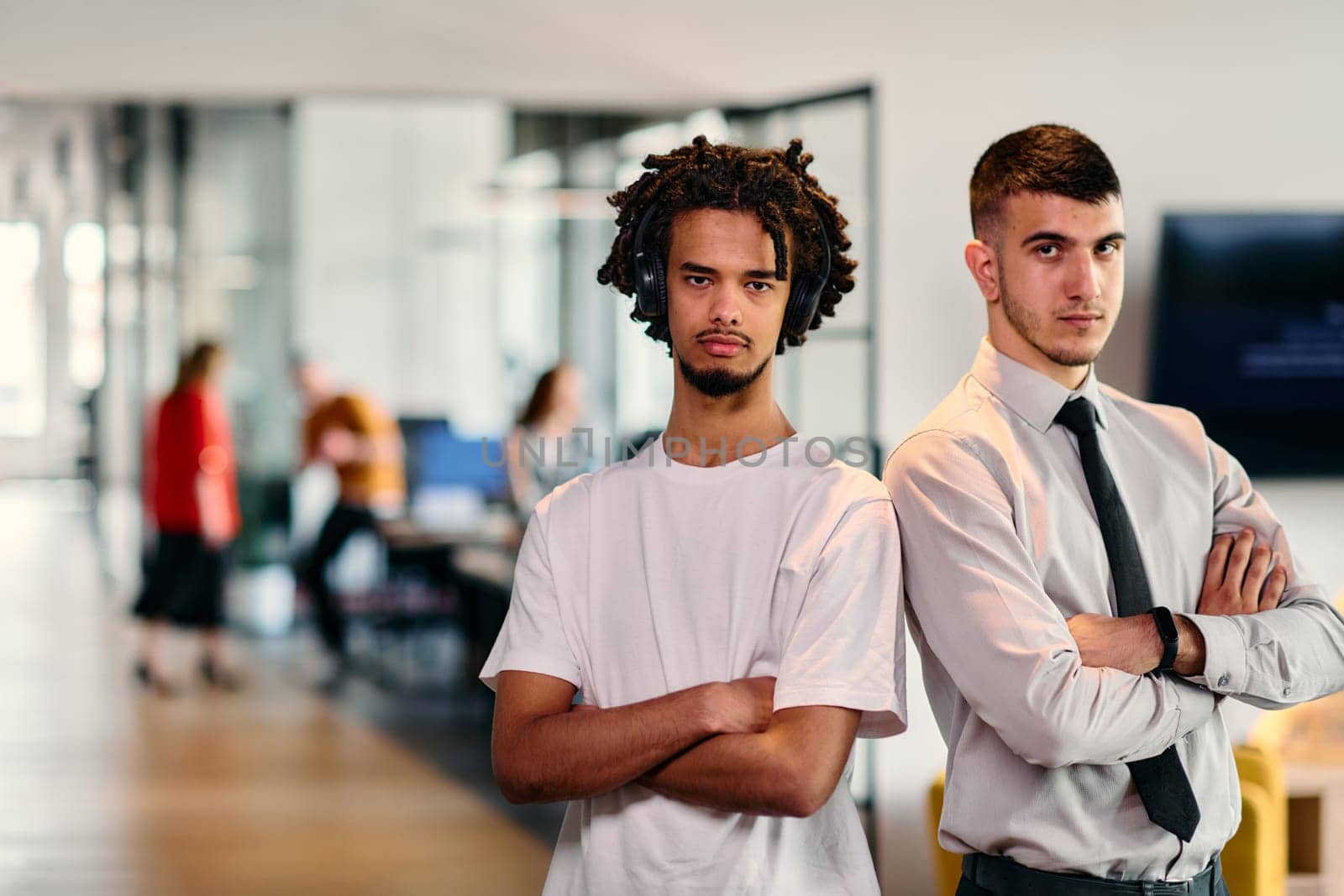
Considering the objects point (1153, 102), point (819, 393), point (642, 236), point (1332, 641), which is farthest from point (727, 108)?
point (1332, 641)

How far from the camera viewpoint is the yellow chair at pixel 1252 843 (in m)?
2.95

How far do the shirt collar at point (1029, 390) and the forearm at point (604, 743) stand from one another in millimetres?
633

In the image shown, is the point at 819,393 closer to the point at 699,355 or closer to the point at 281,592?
the point at 699,355

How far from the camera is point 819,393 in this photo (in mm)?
4188

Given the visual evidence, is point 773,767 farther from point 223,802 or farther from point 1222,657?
point 223,802

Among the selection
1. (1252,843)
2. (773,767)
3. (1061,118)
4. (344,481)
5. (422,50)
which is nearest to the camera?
(773,767)

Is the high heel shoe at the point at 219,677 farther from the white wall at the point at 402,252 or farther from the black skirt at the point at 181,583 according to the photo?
the white wall at the point at 402,252

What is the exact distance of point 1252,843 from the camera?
2.95 meters

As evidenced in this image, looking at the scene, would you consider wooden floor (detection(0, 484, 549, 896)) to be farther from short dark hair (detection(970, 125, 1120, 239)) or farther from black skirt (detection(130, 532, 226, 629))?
short dark hair (detection(970, 125, 1120, 239))

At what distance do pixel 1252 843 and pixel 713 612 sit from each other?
6.17ft

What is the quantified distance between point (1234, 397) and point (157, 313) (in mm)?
9531

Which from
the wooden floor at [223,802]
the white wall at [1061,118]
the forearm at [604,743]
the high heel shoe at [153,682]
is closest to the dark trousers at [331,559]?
the wooden floor at [223,802]

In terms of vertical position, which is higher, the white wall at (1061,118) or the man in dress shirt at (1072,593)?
the white wall at (1061,118)

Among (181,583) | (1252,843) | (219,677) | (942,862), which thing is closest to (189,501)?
(181,583)
